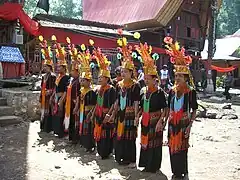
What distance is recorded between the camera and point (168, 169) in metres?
5.42

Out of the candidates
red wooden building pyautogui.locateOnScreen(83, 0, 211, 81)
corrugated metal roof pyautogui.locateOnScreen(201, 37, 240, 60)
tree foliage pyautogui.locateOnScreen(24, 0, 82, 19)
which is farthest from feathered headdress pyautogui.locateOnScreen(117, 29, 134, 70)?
tree foliage pyautogui.locateOnScreen(24, 0, 82, 19)

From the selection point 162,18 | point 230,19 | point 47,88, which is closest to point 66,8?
point 230,19

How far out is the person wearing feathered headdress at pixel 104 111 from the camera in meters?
5.82

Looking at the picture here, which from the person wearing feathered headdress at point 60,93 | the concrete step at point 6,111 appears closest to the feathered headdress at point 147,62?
the person wearing feathered headdress at point 60,93

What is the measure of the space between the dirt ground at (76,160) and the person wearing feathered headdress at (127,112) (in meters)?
0.26

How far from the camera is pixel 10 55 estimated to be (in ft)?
37.7

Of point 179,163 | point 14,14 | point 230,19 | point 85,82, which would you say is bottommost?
point 179,163

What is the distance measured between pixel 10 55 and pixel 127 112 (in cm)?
739

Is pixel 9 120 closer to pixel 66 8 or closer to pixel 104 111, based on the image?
pixel 104 111

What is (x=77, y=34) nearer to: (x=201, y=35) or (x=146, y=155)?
(x=146, y=155)

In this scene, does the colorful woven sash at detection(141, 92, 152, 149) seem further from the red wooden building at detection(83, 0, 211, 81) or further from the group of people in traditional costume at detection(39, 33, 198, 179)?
the red wooden building at detection(83, 0, 211, 81)

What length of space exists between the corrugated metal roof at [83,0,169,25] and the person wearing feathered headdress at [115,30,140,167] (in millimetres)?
14795

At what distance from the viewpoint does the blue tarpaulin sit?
11.2 m

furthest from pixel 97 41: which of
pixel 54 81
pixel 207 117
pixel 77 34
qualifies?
pixel 54 81
